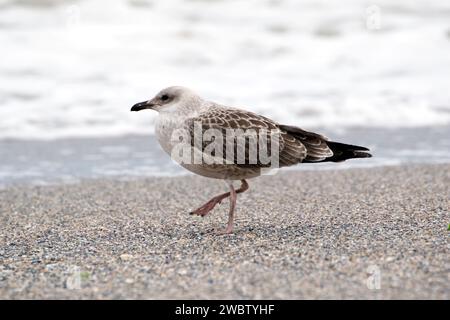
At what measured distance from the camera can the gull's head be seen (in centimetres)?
523

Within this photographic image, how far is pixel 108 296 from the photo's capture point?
148 inches

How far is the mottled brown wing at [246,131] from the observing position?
199 inches

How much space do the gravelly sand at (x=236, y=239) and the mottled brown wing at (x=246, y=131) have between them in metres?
0.55

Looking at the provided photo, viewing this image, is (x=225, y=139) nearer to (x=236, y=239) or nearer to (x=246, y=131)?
(x=246, y=131)

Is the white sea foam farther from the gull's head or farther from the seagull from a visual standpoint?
the seagull

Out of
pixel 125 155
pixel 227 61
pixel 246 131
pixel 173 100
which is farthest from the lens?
pixel 227 61

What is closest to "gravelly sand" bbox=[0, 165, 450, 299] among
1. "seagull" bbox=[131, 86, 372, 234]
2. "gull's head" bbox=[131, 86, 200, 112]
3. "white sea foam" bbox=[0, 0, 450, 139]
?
"seagull" bbox=[131, 86, 372, 234]

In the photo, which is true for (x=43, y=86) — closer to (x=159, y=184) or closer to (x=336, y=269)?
(x=159, y=184)

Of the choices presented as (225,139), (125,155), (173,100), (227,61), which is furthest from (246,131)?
(227,61)

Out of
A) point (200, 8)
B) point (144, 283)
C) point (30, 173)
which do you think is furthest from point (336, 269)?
point (200, 8)

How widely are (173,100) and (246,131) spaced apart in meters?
0.60

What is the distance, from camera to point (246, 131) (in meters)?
5.17

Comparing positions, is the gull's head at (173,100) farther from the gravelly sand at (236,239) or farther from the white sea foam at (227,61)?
the white sea foam at (227,61)

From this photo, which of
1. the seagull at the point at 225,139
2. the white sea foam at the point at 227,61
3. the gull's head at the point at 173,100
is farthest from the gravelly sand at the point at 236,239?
the white sea foam at the point at 227,61
